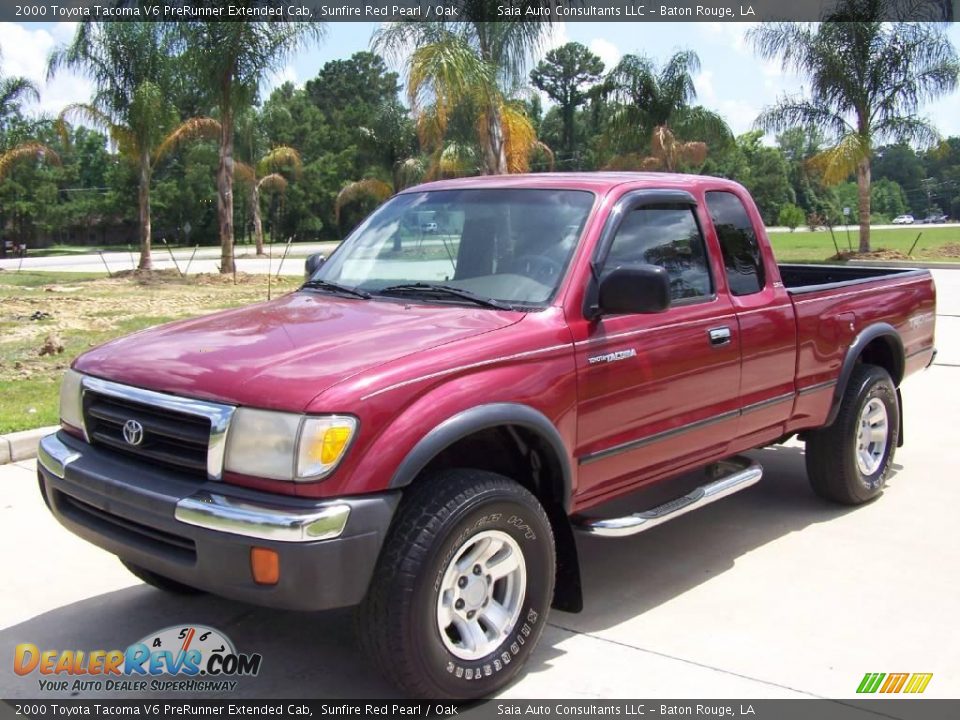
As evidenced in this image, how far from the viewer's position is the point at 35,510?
5.86 meters

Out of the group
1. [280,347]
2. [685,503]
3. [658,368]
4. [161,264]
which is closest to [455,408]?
[280,347]

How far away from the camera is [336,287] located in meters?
4.70

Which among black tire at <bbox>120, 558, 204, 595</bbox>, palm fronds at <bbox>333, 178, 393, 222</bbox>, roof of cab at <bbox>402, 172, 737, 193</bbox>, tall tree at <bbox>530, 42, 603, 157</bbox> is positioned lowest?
black tire at <bbox>120, 558, 204, 595</bbox>

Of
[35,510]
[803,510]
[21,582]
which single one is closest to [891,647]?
[803,510]

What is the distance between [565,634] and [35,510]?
11.4 ft

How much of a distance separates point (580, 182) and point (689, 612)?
2.04 m

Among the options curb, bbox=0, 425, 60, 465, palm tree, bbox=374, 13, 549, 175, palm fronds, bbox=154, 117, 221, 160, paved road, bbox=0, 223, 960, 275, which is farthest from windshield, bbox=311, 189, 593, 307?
palm fronds, bbox=154, 117, 221, 160

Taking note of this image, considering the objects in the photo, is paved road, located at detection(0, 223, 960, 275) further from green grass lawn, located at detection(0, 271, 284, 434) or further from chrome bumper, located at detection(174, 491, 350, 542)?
chrome bumper, located at detection(174, 491, 350, 542)

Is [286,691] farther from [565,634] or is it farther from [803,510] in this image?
[803,510]

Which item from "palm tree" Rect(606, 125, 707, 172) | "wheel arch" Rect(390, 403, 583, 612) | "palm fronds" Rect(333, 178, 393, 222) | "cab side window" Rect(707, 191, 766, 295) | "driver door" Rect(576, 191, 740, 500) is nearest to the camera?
"wheel arch" Rect(390, 403, 583, 612)

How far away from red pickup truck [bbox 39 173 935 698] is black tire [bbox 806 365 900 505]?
22 cm

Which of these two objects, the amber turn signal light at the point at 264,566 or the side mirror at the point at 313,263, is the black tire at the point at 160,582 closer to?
the amber turn signal light at the point at 264,566

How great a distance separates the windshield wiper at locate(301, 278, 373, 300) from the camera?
14.7 ft

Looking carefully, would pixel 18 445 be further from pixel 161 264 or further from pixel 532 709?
pixel 161 264
